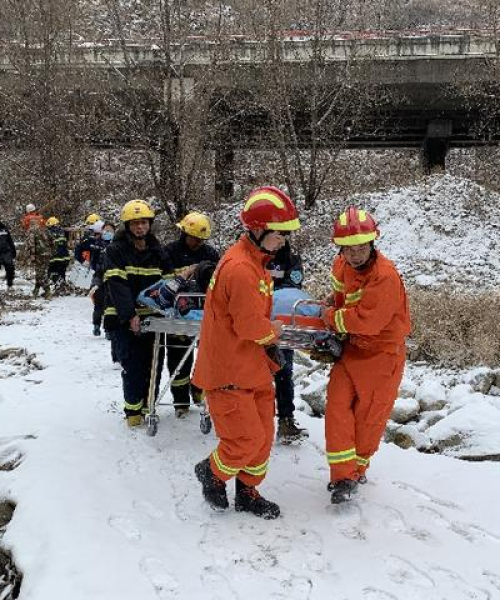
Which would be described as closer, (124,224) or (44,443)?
(44,443)

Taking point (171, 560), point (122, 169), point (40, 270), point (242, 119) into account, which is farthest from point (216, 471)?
point (122, 169)

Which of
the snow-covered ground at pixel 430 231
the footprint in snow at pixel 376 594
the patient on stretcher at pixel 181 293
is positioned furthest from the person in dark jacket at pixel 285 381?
the snow-covered ground at pixel 430 231

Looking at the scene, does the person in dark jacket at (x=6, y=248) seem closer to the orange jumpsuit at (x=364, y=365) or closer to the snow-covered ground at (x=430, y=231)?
the snow-covered ground at (x=430, y=231)

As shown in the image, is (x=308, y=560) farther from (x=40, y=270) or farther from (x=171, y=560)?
(x=40, y=270)

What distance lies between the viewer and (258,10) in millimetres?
16125

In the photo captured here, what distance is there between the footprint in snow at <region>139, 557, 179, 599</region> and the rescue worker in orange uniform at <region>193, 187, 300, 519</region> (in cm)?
63

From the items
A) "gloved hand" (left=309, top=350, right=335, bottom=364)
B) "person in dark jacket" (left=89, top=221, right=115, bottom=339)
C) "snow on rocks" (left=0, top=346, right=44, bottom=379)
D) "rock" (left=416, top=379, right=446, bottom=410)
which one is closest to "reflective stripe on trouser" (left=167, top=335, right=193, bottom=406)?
"person in dark jacket" (left=89, top=221, right=115, bottom=339)

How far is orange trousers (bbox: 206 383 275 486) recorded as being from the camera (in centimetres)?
367

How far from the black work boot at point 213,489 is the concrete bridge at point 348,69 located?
45.5ft

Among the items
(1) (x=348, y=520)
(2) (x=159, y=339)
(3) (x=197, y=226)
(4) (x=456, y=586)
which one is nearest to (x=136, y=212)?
(3) (x=197, y=226)

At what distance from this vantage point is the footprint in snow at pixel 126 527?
3551mm

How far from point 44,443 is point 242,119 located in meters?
16.5

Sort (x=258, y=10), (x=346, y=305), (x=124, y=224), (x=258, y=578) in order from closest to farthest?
1. (x=258, y=578)
2. (x=346, y=305)
3. (x=124, y=224)
4. (x=258, y=10)

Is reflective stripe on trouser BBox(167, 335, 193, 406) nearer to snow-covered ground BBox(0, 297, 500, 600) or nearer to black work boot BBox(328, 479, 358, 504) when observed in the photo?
snow-covered ground BBox(0, 297, 500, 600)
